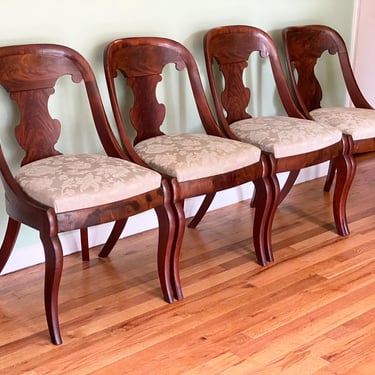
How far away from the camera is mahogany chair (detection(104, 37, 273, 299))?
7.70 feet

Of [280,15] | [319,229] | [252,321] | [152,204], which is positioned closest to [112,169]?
[152,204]

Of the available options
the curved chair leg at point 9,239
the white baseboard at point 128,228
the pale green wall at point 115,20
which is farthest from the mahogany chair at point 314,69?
the curved chair leg at point 9,239

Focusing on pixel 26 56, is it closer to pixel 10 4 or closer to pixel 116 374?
pixel 10 4

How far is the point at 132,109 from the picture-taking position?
8.73ft

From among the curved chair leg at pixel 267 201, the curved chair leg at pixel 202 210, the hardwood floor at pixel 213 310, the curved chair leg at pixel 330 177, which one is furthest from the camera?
the curved chair leg at pixel 330 177

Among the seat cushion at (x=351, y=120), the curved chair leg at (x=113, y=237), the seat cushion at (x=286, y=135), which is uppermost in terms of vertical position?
the seat cushion at (x=286, y=135)

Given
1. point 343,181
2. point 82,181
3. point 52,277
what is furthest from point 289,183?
point 52,277

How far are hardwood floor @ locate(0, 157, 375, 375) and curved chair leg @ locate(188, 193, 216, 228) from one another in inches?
1.3

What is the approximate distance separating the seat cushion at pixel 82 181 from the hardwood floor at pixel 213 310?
45 cm

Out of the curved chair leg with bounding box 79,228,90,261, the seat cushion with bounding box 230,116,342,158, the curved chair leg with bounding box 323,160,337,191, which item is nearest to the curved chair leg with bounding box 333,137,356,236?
the seat cushion with bounding box 230,116,342,158

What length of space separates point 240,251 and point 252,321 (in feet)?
1.91

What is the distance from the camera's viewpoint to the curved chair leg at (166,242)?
90.5 inches

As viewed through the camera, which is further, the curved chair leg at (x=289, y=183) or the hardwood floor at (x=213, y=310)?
the curved chair leg at (x=289, y=183)

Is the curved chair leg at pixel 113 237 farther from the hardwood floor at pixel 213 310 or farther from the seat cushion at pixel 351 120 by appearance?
the seat cushion at pixel 351 120
